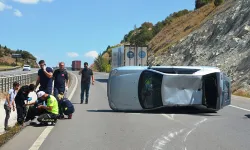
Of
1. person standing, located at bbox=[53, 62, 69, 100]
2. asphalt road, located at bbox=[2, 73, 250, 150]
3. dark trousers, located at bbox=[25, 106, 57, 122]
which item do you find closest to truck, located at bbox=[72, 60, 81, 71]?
person standing, located at bbox=[53, 62, 69, 100]

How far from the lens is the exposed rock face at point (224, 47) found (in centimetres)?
3090

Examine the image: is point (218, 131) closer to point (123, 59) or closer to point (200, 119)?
point (200, 119)

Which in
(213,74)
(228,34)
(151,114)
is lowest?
(151,114)

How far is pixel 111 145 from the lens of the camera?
8.36m

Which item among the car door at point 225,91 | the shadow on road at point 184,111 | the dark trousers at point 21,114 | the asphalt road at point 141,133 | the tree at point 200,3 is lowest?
the shadow on road at point 184,111

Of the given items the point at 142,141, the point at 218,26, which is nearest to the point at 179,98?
the point at 142,141

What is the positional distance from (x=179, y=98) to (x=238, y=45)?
2232cm

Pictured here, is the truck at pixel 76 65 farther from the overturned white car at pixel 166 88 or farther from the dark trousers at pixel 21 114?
the dark trousers at pixel 21 114

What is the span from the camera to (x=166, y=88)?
14.2 metres

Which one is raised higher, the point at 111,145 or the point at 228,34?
the point at 228,34

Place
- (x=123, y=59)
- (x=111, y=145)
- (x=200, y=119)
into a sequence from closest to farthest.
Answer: (x=111, y=145) → (x=200, y=119) → (x=123, y=59)

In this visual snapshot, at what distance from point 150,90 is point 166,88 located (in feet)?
1.87

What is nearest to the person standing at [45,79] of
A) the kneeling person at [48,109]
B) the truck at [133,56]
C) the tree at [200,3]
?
the kneeling person at [48,109]

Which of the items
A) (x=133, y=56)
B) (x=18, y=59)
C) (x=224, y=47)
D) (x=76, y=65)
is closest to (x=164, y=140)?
(x=133, y=56)
